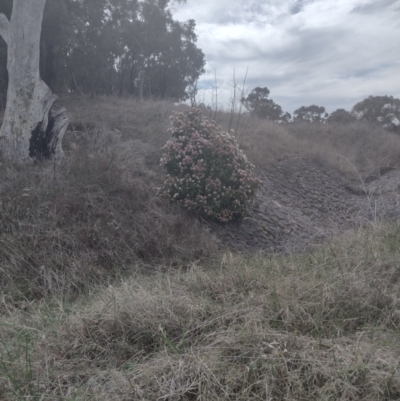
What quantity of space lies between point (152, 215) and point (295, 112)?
25028 millimetres

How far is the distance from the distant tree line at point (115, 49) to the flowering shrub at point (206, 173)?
1082 cm

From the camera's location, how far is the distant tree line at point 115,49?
19219 mm

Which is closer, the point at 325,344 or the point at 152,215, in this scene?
the point at 325,344

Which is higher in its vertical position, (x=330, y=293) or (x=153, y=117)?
(x=153, y=117)

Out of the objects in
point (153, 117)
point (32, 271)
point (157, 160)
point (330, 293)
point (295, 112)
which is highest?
point (295, 112)

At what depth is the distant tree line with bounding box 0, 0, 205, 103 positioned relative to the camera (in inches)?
757

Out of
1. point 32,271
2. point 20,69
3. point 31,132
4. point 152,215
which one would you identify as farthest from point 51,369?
point 20,69

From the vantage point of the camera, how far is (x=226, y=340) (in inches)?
132

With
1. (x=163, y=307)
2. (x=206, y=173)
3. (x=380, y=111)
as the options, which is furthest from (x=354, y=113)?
(x=163, y=307)

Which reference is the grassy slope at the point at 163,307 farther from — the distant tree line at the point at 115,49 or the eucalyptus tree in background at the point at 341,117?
the eucalyptus tree in background at the point at 341,117

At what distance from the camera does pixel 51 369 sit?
3229mm

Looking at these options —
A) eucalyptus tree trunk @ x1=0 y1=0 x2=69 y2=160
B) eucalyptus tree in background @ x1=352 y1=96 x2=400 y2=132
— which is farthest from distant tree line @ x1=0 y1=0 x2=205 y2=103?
eucalyptus tree in background @ x1=352 y1=96 x2=400 y2=132

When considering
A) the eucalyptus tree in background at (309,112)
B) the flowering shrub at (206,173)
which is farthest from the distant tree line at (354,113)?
the flowering shrub at (206,173)

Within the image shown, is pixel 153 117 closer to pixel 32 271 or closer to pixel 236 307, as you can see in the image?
pixel 32 271
